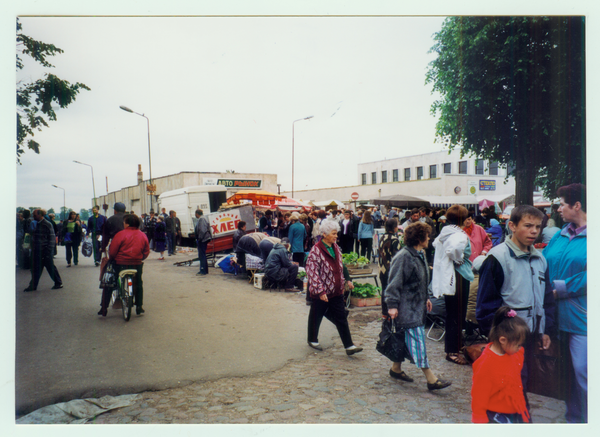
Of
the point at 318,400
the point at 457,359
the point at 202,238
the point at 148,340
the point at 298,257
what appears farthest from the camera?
the point at 202,238

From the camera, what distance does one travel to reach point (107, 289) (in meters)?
7.00

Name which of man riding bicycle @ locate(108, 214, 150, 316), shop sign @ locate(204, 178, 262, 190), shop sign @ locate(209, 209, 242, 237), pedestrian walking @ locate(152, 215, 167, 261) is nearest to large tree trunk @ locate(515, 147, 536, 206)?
shop sign @ locate(209, 209, 242, 237)

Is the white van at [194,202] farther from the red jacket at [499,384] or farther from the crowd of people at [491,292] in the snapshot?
the red jacket at [499,384]

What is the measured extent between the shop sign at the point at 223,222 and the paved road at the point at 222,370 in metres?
6.44

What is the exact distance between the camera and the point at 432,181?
35406 millimetres

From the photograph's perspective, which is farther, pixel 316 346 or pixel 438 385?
pixel 316 346

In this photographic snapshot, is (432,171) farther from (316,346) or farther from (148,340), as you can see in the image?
(148,340)

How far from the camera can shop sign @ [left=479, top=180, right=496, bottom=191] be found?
116ft

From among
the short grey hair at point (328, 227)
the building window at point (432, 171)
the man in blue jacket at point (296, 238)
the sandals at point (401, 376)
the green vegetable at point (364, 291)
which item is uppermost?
the building window at point (432, 171)

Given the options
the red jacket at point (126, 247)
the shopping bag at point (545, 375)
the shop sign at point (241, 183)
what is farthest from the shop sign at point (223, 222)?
the shop sign at point (241, 183)

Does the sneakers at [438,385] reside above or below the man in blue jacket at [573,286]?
below

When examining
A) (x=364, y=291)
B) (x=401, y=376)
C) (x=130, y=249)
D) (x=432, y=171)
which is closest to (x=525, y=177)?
(x=364, y=291)

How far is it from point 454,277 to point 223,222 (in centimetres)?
1013

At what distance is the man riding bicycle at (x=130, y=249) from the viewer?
22.4 feet
